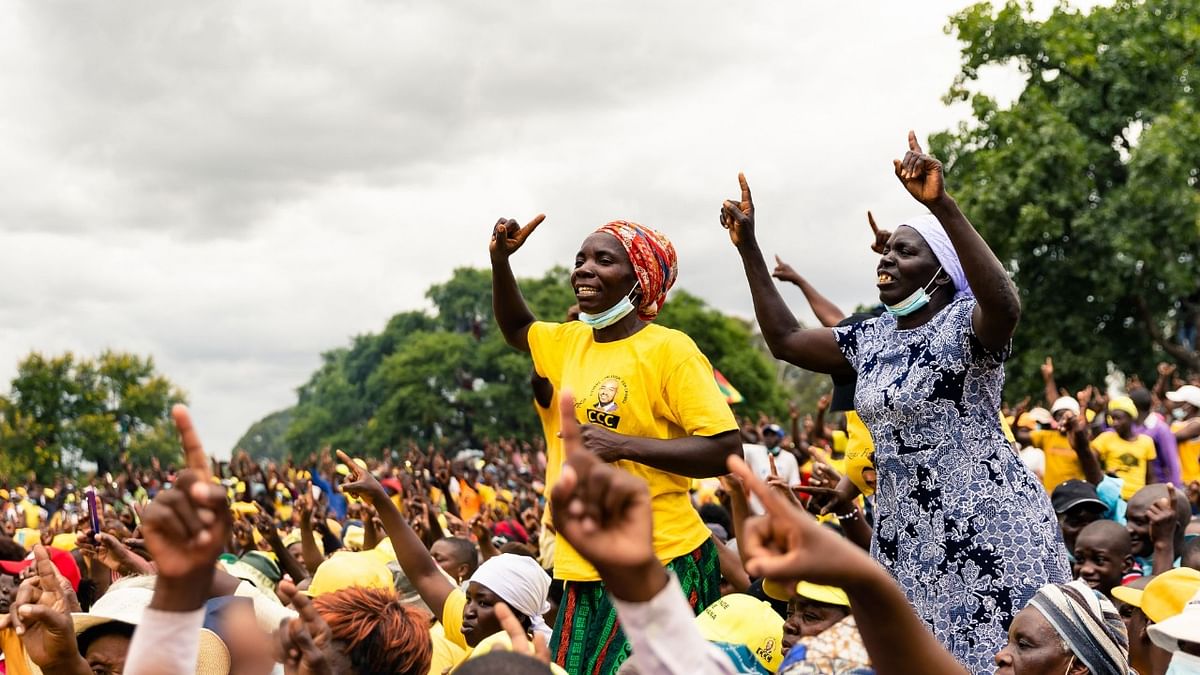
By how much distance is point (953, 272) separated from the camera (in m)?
3.47

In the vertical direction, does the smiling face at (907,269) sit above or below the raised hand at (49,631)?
above

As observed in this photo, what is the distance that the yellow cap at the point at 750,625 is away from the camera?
3451mm

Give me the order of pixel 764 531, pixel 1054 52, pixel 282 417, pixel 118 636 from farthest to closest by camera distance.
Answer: pixel 282 417 → pixel 1054 52 → pixel 118 636 → pixel 764 531

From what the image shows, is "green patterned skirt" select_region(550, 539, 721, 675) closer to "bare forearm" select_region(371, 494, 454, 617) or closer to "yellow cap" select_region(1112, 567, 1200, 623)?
"bare forearm" select_region(371, 494, 454, 617)

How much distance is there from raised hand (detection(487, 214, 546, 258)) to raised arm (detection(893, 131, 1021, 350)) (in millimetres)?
1388

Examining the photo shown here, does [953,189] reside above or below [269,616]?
above

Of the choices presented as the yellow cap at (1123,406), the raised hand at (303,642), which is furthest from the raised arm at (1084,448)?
the raised hand at (303,642)

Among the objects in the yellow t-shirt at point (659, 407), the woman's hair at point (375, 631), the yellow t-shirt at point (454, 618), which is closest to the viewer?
the woman's hair at point (375, 631)

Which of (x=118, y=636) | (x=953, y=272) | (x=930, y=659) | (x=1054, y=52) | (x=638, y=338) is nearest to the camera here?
(x=930, y=659)

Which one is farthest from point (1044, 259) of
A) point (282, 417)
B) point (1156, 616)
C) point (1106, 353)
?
point (282, 417)

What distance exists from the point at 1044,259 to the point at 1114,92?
3374mm

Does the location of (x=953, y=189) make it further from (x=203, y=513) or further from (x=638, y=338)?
(x=203, y=513)

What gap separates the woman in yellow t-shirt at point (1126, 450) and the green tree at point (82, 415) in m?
46.6

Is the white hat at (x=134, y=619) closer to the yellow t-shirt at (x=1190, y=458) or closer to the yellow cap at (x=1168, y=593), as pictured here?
the yellow cap at (x=1168, y=593)
